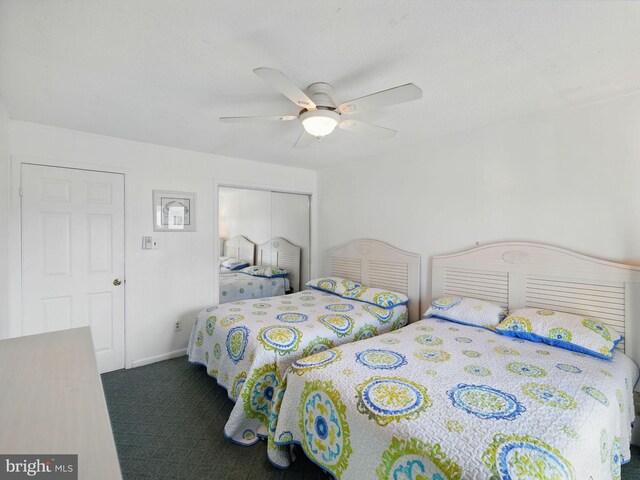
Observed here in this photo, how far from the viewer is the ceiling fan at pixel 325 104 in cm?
151

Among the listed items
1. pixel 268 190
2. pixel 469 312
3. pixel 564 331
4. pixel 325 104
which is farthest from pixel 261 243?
pixel 564 331

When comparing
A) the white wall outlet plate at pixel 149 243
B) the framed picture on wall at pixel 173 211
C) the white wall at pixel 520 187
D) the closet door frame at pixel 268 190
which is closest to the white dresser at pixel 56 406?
the white wall outlet plate at pixel 149 243

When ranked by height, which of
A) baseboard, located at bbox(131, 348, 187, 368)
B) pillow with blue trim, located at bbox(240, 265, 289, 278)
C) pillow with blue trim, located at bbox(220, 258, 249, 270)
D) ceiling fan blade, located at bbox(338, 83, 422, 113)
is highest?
ceiling fan blade, located at bbox(338, 83, 422, 113)

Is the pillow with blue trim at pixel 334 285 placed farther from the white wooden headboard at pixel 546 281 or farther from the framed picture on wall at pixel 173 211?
the framed picture on wall at pixel 173 211

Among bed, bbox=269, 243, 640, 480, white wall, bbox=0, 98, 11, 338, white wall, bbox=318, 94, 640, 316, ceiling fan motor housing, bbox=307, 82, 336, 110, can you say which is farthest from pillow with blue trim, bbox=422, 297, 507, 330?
white wall, bbox=0, 98, 11, 338

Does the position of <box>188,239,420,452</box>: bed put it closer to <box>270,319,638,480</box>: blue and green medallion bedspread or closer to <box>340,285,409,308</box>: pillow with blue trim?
<box>340,285,409,308</box>: pillow with blue trim

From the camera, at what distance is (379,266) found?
3.53 metres

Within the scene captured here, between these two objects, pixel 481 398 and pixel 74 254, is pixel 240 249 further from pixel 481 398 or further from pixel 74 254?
pixel 481 398

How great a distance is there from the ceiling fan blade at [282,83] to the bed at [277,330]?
1565 millimetres

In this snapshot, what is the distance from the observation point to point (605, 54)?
160cm

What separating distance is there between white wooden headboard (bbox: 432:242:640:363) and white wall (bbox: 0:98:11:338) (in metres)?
3.54

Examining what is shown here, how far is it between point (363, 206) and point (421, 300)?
1.31 m

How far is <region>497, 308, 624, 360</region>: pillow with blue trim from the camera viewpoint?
1871mm

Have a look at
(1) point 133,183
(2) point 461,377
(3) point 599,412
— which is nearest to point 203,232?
(1) point 133,183
